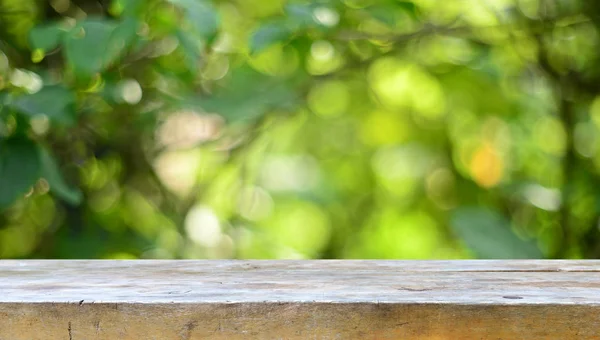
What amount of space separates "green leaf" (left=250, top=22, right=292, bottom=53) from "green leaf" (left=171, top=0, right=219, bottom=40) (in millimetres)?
69

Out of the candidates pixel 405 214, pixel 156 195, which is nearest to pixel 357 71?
pixel 405 214

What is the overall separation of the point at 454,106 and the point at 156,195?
0.62 m

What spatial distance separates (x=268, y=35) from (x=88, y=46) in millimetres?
212

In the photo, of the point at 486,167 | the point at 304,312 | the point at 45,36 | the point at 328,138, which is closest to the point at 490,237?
the point at 486,167

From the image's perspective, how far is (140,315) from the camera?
1.43 feet

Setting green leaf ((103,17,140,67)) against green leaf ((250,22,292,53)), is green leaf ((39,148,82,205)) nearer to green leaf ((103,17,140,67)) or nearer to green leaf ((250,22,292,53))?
green leaf ((103,17,140,67))

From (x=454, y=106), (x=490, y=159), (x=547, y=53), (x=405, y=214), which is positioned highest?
(x=547, y=53)

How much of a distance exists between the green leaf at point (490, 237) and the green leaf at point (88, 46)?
625 mm

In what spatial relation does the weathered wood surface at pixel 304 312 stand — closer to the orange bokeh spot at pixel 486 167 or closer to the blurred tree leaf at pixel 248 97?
the blurred tree leaf at pixel 248 97

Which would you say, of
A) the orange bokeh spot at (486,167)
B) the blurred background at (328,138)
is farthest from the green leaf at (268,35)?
the orange bokeh spot at (486,167)

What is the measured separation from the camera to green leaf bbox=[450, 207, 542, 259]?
3.86 feet

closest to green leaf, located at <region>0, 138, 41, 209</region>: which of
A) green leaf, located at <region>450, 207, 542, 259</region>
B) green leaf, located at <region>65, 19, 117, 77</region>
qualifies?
green leaf, located at <region>65, 19, 117, 77</region>

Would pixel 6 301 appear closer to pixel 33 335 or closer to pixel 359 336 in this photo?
pixel 33 335

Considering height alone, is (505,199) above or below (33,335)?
below
